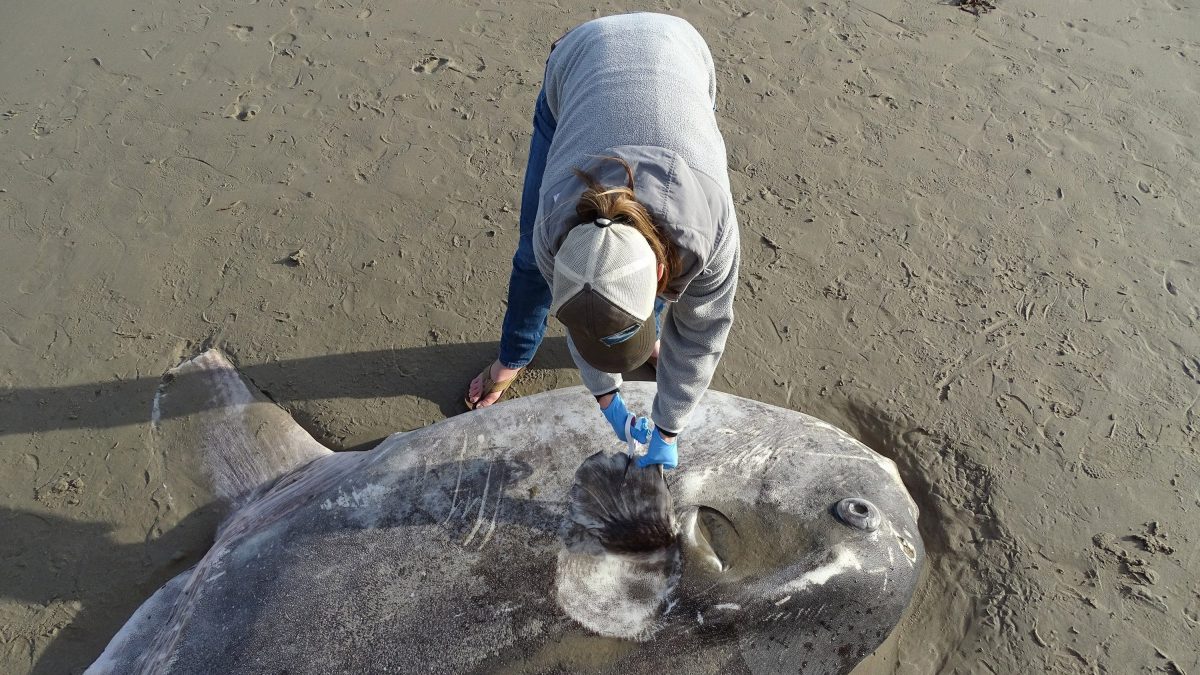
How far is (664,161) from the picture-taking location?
2057 mm

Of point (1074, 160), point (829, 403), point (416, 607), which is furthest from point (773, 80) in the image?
point (416, 607)

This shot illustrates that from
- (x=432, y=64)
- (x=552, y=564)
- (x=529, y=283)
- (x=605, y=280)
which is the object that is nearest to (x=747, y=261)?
(x=529, y=283)

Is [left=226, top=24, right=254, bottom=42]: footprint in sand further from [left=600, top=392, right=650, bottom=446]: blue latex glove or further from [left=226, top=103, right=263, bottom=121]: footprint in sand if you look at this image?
[left=600, top=392, right=650, bottom=446]: blue latex glove

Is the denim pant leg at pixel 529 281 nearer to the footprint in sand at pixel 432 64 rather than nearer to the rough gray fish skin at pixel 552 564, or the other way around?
the rough gray fish skin at pixel 552 564

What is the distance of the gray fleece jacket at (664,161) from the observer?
204 centimetres

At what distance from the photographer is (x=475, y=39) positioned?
5906 millimetres

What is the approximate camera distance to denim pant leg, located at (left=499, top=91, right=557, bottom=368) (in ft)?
10.1

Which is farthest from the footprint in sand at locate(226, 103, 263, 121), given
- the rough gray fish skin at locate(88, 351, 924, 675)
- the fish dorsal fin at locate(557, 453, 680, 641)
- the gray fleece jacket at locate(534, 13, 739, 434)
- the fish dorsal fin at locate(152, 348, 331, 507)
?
the fish dorsal fin at locate(557, 453, 680, 641)

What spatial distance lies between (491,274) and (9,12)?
5.14 metres

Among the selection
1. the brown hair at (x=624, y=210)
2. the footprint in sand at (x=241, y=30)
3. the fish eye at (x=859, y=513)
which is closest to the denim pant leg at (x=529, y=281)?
the brown hair at (x=624, y=210)

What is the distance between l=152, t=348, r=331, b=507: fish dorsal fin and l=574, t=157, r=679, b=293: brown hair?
106 inches

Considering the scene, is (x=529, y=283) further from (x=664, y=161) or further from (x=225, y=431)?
(x=225, y=431)

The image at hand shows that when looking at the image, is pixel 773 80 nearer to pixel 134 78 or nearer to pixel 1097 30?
pixel 1097 30

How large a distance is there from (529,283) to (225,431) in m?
2.01
